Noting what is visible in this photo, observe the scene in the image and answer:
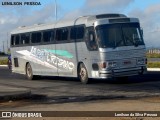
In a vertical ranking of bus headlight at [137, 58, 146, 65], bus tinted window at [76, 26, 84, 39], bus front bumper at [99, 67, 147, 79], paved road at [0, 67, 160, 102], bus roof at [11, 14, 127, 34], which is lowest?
paved road at [0, 67, 160, 102]

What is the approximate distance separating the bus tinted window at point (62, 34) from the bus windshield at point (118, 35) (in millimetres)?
3212

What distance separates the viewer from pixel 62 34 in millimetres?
26297

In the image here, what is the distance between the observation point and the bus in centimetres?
2288

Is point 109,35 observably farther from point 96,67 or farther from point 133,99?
point 133,99

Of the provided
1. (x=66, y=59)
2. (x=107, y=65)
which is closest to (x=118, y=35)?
(x=107, y=65)

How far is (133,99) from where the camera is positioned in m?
17.2

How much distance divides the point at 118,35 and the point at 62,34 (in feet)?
13.6

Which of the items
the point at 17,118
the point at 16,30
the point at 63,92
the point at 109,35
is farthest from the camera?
the point at 16,30

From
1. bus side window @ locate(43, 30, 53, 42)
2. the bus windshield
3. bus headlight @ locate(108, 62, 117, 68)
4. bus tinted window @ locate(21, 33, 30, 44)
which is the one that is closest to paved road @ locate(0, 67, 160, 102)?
bus headlight @ locate(108, 62, 117, 68)

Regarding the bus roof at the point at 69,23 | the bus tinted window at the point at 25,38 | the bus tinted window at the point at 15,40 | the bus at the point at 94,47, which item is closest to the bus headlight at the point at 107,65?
the bus at the point at 94,47

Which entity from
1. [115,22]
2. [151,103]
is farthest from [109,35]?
[151,103]

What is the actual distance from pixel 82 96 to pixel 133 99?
246 cm

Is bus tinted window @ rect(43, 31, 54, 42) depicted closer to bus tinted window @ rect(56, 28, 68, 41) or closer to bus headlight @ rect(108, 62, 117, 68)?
bus tinted window @ rect(56, 28, 68, 41)

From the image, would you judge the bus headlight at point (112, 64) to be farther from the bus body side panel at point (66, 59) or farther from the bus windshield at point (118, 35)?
the bus body side panel at point (66, 59)
